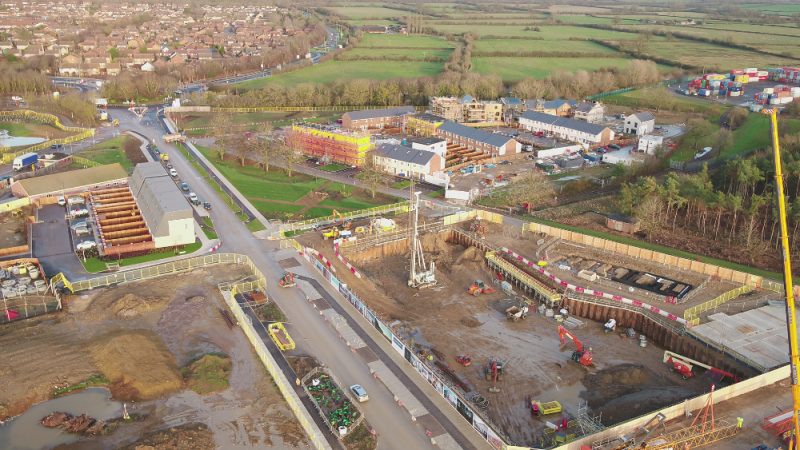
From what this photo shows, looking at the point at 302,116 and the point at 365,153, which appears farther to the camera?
the point at 302,116

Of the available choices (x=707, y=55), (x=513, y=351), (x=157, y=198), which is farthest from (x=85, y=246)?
(x=707, y=55)

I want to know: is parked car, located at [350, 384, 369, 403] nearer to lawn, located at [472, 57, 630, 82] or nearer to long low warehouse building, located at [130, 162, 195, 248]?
long low warehouse building, located at [130, 162, 195, 248]

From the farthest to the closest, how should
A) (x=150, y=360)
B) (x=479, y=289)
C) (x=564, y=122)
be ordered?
(x=564, y=122)
(x=479, y=289)
(x=150, y=360)

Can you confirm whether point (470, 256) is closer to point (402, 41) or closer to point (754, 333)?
point (754, 333)

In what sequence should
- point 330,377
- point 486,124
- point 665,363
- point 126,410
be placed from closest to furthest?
point 126,410 < point 330,377 < point 665,363 < point 486,124

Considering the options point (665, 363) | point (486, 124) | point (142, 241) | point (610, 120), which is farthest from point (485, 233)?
point (610, 120)

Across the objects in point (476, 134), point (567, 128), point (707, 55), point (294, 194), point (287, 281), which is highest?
point (707, 55)

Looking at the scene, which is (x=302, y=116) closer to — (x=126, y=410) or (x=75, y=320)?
(x=75, y=320)

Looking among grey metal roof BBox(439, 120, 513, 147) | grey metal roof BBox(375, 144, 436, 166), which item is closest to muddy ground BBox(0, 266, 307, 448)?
grey metal roof BBox(375, 144, 436, 166)
